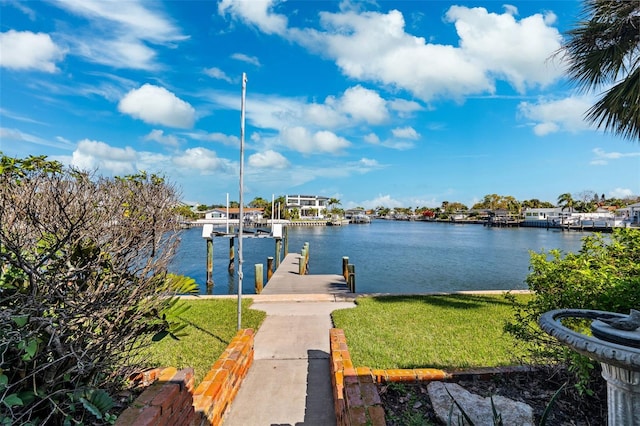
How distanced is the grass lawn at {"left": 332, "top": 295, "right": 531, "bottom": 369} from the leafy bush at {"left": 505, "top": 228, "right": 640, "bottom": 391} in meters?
1.07

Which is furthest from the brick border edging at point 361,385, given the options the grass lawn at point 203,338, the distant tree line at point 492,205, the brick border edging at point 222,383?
the distant tree line at point 492,205

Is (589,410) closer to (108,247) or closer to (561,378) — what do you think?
(561,378)

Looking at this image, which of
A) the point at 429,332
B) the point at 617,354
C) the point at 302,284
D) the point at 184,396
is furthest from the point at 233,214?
the point at 617,354

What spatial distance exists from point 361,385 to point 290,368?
72.9 inches

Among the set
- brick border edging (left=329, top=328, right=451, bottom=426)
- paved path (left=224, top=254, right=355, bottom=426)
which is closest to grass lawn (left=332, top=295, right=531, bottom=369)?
paved path (left=224, top=254, right=355, bottom=426)

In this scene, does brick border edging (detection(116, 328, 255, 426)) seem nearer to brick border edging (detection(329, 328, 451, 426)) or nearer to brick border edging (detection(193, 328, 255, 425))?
brick border edging (detection(193, 328, 255, 425))

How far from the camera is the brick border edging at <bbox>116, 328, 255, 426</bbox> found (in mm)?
2059

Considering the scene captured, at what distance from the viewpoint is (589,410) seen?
2.56 metres

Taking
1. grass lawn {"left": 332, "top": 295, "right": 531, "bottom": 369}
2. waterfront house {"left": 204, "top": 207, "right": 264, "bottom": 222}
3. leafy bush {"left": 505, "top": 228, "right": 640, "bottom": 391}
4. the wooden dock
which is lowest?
the wooden dock

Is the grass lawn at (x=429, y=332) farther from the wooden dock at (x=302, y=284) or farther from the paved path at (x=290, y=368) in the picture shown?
the wooden dock at (x=302, y=284)

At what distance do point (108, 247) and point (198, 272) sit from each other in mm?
17452

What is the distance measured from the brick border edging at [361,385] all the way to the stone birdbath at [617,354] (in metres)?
1.21

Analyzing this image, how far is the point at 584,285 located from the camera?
278 centimetres

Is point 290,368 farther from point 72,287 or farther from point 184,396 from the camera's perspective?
point 72,287
